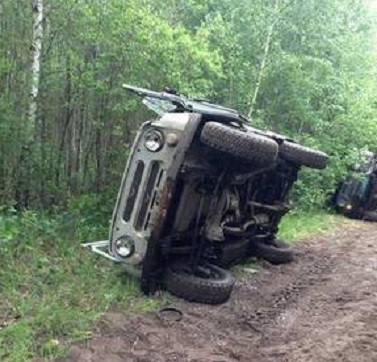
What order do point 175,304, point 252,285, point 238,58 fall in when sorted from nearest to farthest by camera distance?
point 175,304, point 252,285, point 238,58

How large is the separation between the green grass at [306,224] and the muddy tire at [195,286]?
324 centimetres

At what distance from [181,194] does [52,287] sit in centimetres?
118

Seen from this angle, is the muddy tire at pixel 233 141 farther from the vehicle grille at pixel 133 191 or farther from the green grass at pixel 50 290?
the green grass at pixel 50 290

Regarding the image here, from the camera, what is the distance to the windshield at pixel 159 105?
16.1 ft

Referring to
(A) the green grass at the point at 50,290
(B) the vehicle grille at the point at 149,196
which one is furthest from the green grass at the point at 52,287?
(B) the vehicle grille at the point at 149,196

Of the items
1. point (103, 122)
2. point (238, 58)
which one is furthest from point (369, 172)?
point (103, 122)

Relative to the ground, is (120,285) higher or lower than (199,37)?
lower

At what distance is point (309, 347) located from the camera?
3.66m

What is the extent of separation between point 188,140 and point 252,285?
5.31ft

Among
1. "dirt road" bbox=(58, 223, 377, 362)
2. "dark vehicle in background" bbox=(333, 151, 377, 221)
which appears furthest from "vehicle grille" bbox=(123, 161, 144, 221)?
"dark vehicle in background" bbox=(333, 151, 377, 221)

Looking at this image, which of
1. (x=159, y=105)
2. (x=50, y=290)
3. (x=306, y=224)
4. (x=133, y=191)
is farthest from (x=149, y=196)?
(x=306, y=224)

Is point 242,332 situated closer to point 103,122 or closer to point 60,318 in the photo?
point 60,318

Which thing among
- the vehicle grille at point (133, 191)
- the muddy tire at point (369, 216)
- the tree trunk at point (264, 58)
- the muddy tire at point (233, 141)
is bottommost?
the muddy tire at point (369, 216)

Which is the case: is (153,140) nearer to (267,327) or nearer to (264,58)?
(267,327)
